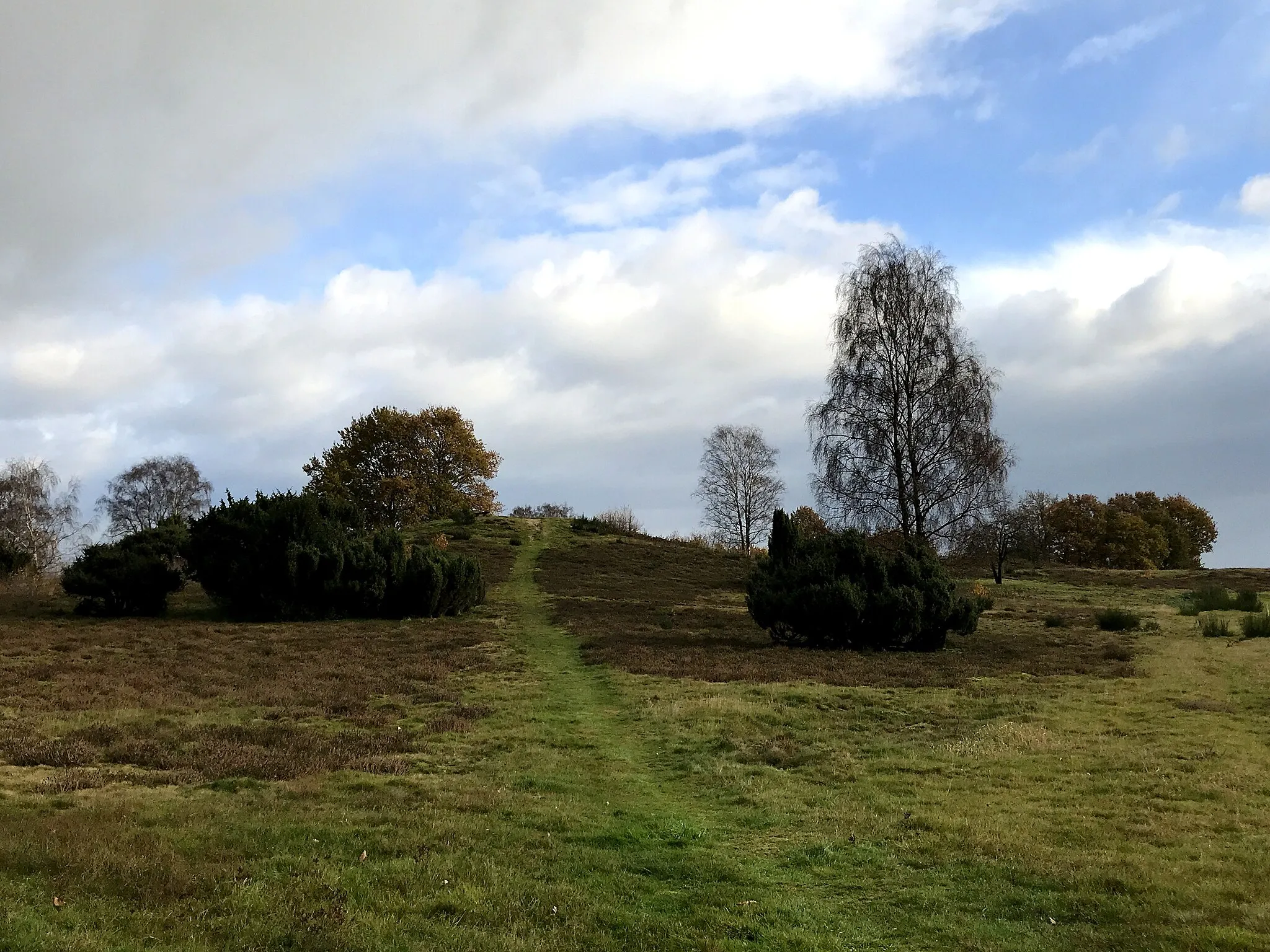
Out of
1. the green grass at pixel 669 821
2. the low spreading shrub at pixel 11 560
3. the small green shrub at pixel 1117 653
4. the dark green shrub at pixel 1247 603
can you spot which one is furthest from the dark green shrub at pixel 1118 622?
the low spreading shrub at pixel 11 560

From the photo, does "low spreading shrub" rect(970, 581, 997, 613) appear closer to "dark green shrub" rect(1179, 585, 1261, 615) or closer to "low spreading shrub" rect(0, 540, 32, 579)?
"dark green shrub" rect(1179, 585, 1261, 615)

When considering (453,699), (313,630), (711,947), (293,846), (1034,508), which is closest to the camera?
(711,947)

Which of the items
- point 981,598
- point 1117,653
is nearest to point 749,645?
point 981,598

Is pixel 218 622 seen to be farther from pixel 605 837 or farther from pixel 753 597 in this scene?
pixel 605 837

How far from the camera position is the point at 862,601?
22328 millimetres

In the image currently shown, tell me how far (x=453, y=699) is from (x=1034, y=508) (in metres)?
59.8

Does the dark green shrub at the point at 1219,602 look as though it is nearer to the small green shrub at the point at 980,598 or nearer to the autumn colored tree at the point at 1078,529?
the small green shrub at the point at 980,598

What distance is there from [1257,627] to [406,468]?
180 feet

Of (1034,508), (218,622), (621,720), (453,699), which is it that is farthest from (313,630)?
(1034,508)

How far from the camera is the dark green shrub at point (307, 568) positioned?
28797 millimetres

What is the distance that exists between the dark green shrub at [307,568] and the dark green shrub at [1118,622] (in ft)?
71.2

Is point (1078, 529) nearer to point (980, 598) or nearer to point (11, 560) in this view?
point (980, 598)

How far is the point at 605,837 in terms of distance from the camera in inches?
315

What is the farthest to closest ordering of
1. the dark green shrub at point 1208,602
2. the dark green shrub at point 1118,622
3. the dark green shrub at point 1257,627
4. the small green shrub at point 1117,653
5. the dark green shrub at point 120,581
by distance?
the dark green shrub at point 1208,602, the dark green shrub at point 120,581, the dark green shrub at point 1118,622, the dark green shrub at point 1257,627, the small green shrub at point 1117,653
